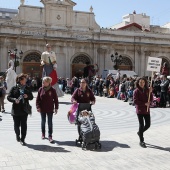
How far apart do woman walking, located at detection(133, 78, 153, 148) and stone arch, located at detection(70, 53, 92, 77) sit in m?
29.3

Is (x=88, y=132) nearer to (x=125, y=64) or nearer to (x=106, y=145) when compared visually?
(x=106, y=145)

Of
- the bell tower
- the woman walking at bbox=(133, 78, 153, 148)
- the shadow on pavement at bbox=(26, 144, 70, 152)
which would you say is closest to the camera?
the shadow on pavement at bbox=(26, 144, 70, 152)

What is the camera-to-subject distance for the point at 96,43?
1492 inches

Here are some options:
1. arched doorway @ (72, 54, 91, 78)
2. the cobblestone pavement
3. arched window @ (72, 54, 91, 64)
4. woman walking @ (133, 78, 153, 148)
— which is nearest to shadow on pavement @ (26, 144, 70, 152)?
the cobblestone pavement

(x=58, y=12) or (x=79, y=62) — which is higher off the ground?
(x=58, y=12)

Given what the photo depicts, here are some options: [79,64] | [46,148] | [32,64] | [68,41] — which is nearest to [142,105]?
[46,148]

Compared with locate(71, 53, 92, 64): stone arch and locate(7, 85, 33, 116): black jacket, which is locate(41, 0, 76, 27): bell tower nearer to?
locate(71, 53, 92, 64): stone arch

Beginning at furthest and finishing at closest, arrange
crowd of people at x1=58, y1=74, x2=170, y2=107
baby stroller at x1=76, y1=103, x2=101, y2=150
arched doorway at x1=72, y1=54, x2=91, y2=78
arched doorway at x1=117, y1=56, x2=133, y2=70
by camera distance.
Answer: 1. arched doorway at x1=117, y1=56, x2=133, y2=70
2. arched doorway at x1=72, y1=54, x2=91, y2=78
3. crowd of people at x1=58, y1=74, x2=170, y2=107
4. baby stroller at x1=76, y1=103, x2=101, y2=150

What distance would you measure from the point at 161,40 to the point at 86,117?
3562 centimetres

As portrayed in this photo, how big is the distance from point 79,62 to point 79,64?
0.31 meters

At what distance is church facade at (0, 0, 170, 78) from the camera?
34781 mm

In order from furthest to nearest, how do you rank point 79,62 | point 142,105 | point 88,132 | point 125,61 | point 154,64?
1. point 125,61
2. point 79,62
3. point 154,64
4. point 142,105
5. point 88,132

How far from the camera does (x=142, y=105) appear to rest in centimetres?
795

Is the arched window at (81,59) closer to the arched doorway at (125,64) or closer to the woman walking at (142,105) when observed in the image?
the arched doorway at (125,64)
